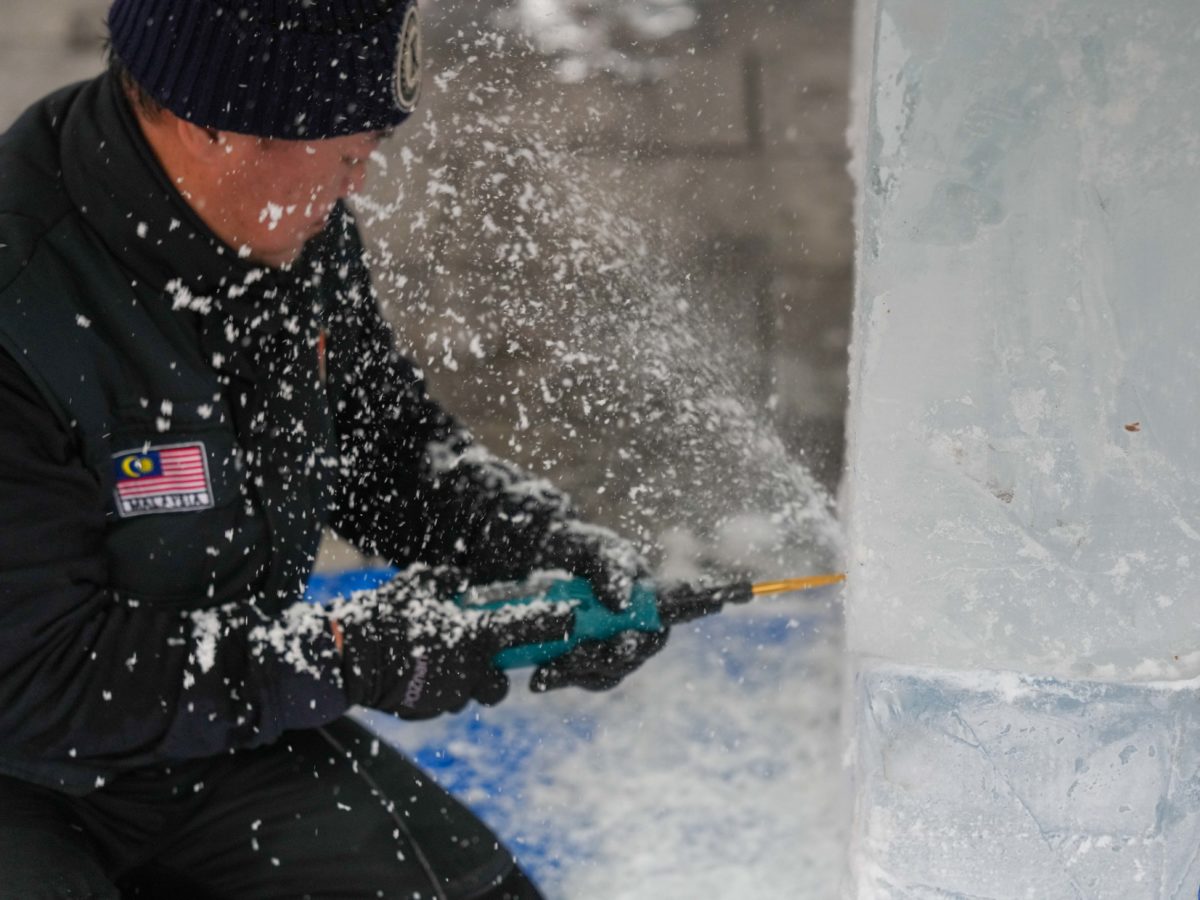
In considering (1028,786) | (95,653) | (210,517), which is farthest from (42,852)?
(1028,786)

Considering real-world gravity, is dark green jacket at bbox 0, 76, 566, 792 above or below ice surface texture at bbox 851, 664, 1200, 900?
above

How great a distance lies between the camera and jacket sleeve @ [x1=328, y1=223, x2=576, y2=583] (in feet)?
4.60

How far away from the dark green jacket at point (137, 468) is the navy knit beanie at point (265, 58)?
8 centimetres

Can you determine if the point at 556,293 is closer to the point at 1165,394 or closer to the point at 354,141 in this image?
the point at 354,141

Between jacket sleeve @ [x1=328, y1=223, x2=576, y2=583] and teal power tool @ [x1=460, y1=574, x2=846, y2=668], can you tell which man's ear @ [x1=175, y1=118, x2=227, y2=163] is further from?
teal power tool @ [x1=460, y1=574, x2=846, y2=668]

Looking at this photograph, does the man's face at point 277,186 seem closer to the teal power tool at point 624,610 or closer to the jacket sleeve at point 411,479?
the jacket sleeve at point 411,479

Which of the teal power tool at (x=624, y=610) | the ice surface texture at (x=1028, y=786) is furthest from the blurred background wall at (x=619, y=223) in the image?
the ice surface texture at (x=1028, y=786)

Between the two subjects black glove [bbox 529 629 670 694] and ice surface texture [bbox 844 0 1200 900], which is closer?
ice surface texture [bbox 844 0 1200 900]

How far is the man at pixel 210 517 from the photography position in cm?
101

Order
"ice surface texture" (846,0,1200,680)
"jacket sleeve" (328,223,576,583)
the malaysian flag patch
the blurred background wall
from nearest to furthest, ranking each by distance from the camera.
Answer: "ice surface texture" (846,0,1200,680) < the malaysian flag patch < "jacket sleeve" (328,223,576,583) < the blurred background wall

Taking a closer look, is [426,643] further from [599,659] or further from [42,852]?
[42,852]

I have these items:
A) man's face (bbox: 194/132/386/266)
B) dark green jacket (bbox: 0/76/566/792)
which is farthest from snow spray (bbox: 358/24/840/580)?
man's face (bbox: 194/132/386/266)

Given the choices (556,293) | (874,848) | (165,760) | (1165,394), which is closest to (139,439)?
(165,760)

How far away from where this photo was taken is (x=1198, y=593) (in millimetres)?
1037
